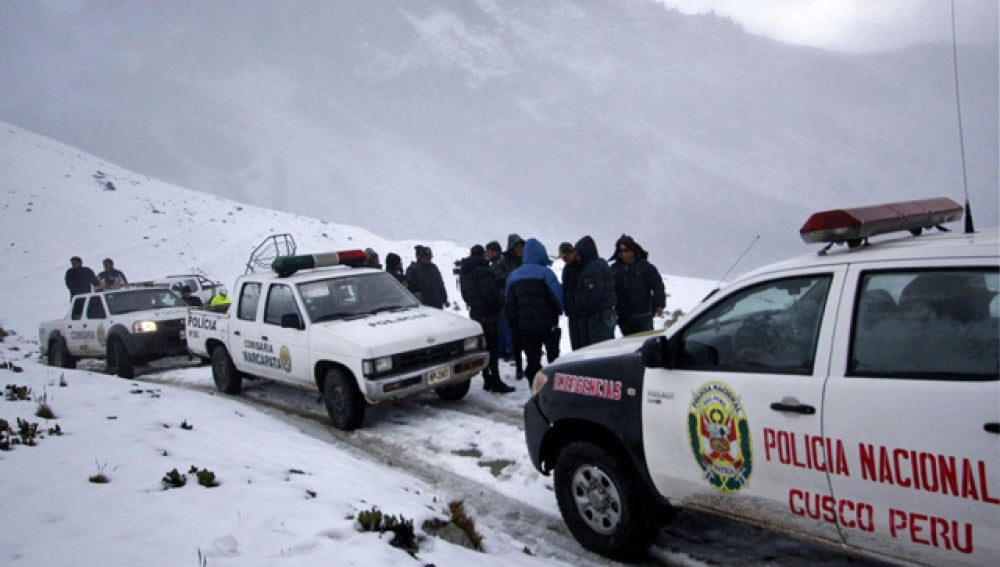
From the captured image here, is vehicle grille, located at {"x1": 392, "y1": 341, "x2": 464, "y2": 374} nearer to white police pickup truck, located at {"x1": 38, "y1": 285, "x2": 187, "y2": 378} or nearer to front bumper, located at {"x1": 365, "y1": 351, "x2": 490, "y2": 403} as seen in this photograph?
front bumper, located at {"x1": 365, "y1": 351, "x2": 490, "y2": 403}

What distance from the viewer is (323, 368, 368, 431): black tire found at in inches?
269

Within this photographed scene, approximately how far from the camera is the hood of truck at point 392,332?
6.68 meters

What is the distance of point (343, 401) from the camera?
690 centimetres

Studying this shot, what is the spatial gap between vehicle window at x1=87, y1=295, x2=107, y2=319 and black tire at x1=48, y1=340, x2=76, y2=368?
1.19m

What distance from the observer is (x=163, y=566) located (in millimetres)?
2908

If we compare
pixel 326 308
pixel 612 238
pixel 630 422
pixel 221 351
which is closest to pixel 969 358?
pixel 630 422

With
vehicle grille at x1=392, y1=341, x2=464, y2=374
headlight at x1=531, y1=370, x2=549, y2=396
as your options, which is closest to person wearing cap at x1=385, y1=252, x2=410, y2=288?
vehicle grille at x1=392, y1=341, x2=464, y2=374

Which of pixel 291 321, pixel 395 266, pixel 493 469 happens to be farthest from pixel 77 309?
pixel 493 469

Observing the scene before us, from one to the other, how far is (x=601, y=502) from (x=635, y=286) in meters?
4.43

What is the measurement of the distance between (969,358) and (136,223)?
38708 mm

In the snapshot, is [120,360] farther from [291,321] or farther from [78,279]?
[291,321]

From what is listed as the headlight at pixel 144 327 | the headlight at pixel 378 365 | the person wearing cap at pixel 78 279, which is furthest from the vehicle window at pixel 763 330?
the person wearing cap at pixel 78 279

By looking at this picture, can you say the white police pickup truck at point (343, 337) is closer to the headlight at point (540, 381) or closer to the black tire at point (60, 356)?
the headlight at point (540, 381)

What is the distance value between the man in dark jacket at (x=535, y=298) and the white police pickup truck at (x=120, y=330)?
741 cm
